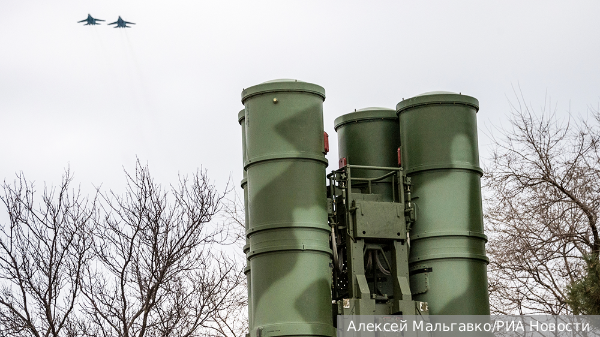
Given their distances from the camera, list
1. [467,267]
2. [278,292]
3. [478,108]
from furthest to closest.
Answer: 1. [478,108]
2. [467,267]
3. [278,292]

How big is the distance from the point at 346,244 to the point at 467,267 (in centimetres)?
148

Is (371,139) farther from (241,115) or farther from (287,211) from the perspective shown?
(287,211)

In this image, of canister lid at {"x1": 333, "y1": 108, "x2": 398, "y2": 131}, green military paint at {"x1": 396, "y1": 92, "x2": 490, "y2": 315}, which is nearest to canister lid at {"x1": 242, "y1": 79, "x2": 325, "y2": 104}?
canister lid at {"x1": 333, "y1": 108, "x2": 398, "y2": 131}

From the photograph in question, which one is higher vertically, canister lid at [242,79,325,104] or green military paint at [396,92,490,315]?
canister lid at [242,79,325,104]

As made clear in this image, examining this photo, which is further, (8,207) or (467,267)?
(8,207)

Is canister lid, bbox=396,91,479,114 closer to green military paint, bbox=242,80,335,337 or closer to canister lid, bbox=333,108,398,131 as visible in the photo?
canister lid, bbox=333,108,398,131

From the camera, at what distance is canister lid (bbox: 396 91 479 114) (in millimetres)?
11719

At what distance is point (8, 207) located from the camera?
41.9 ft

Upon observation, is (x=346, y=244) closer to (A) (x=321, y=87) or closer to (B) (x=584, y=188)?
(A) (x=321, y=87)

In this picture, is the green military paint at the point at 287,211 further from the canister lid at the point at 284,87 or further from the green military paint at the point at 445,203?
the green military paint at the point at 445,203

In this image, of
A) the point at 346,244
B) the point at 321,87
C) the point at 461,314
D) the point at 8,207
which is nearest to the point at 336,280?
the point at 346,244

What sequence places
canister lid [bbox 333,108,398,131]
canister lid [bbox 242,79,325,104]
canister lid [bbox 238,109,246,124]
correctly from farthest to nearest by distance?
canister lid [bbox 333,108,398,131] < canister lid [bbox 238,109,246,124] < canister lid [bbox 242,79,325,104]

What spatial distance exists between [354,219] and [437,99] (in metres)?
1.88

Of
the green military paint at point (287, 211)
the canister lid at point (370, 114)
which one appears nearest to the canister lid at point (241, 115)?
the green military paint at point (287, 211)
